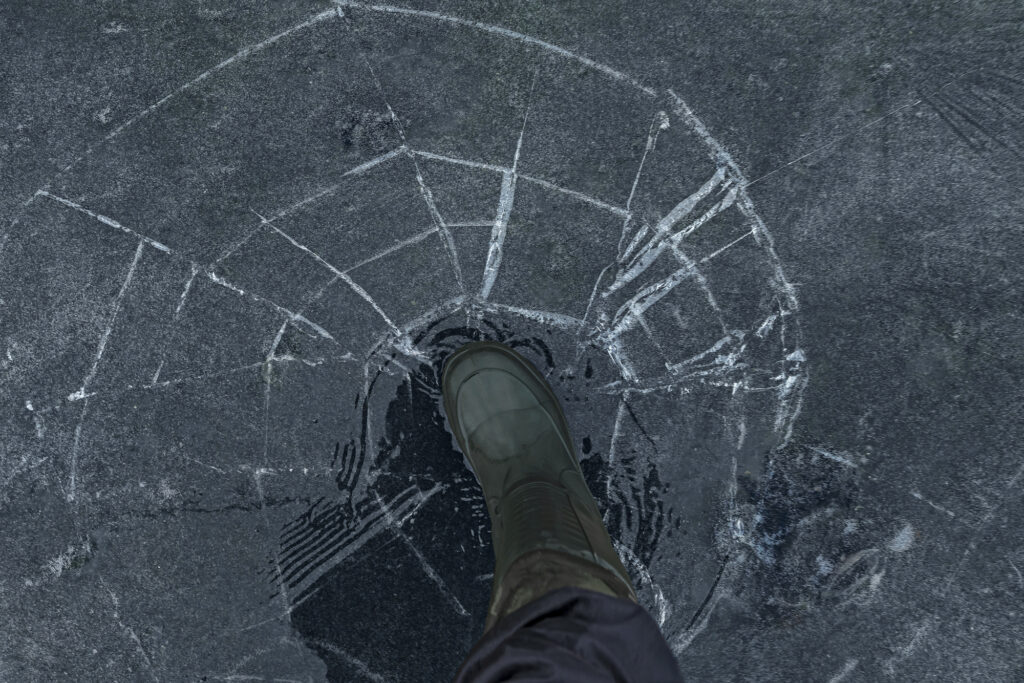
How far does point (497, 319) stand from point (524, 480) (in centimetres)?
51

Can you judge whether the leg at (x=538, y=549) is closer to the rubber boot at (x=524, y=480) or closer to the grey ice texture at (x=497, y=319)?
the rubber boot at (x=524, y=480)

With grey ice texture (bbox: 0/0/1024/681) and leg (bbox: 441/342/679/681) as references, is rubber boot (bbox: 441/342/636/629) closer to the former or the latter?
leg (bbox: 441/342/679/681)

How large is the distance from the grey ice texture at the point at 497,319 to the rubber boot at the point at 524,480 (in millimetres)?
114

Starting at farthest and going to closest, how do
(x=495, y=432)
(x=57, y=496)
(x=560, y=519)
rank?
1. (x=57, y=496)
2. (x=495, y=432)
3. (x=560, y=519)

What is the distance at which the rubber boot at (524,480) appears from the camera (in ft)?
5.14

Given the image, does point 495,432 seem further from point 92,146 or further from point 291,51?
point 92,146

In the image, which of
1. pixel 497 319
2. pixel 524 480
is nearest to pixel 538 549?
pixel 524 480

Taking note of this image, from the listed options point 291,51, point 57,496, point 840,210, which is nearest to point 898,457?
point 840,210

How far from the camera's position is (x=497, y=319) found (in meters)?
2.03

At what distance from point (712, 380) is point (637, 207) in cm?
58

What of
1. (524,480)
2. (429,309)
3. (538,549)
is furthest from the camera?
(429,309)

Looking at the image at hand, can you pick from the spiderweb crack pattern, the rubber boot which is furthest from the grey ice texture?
the rubber boot

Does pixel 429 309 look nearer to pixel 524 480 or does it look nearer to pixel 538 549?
pixel 524 480

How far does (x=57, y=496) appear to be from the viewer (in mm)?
2047
